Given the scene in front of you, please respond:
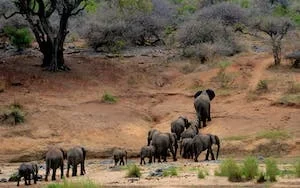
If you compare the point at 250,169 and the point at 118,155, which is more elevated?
the point at 250,169

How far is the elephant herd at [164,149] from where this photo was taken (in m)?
20.7

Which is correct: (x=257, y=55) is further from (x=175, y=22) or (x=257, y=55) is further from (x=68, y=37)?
(x=68, y=37)

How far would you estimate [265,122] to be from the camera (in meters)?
28.0

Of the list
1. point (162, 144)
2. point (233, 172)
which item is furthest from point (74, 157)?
point (233, 172)

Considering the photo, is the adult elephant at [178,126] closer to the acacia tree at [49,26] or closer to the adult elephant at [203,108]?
the adult elephant at [203,108]

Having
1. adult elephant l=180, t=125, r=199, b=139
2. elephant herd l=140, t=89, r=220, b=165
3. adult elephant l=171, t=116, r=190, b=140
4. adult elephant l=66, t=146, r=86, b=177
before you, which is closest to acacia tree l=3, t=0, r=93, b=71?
elephant herd l=140, t=89, r=220, b=165

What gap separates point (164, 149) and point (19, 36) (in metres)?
18.9

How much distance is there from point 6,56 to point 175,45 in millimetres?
10455

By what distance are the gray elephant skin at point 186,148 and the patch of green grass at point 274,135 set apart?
2799 millimetres

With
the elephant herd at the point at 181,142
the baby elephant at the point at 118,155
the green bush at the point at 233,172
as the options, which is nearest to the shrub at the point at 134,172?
the green bush at the point at 233,172

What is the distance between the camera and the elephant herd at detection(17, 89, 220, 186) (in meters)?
20.7

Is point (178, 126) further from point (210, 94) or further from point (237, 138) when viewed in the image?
point (210, 94)

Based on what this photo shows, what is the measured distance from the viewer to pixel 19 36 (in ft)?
134

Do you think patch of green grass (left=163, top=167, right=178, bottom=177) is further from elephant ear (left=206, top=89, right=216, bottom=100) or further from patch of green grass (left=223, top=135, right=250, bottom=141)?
elephant ear (left=206, top=89, right=216, bottom=100)
